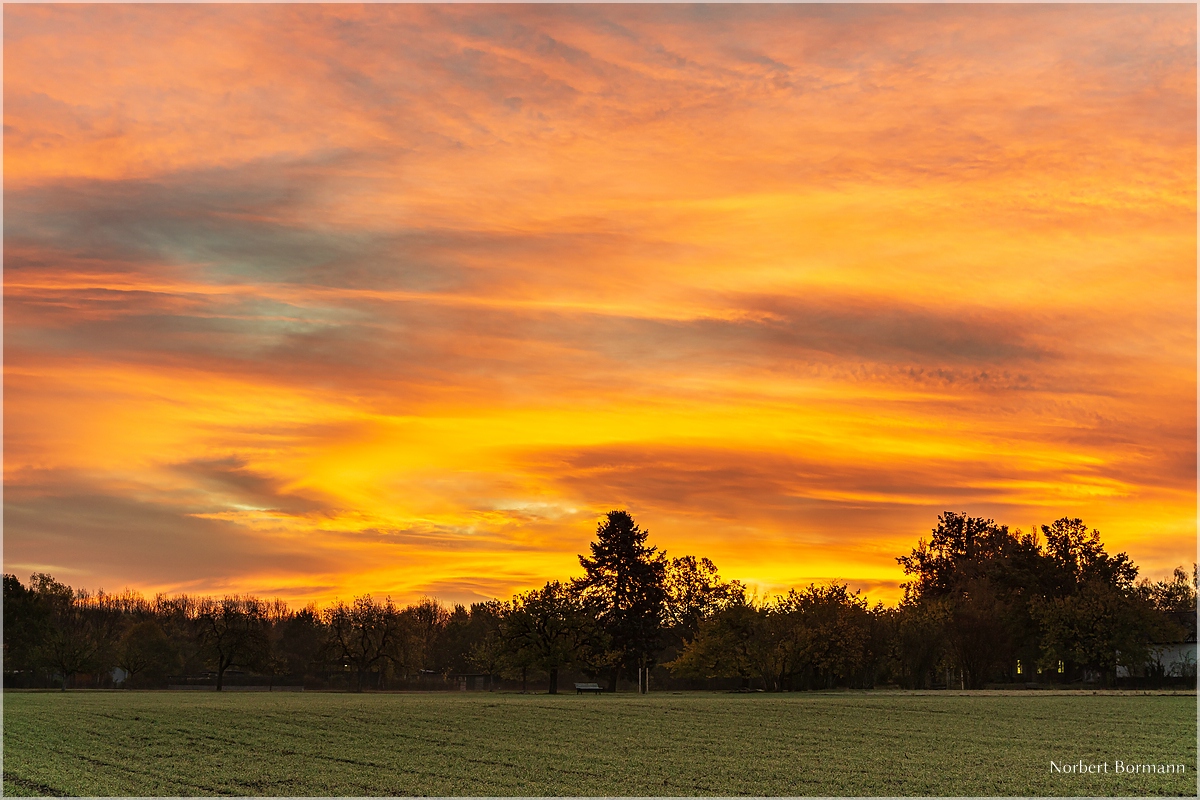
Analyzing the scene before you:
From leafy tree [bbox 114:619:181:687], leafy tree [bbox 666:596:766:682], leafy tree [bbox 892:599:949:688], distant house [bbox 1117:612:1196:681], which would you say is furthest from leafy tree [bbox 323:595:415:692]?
distant house [bbox 1117:612:1196:681]

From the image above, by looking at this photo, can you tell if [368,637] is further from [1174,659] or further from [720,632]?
[1174,659]

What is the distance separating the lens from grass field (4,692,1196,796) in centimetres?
2239

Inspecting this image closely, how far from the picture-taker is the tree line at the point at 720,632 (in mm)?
91250

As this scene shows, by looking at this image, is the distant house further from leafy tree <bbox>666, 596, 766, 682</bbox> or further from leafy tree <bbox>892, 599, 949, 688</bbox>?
leafy tree <bbox>666, 596, 766, 682</bbox>

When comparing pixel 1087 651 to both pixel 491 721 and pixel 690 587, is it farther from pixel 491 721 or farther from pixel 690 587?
pixel 491 721

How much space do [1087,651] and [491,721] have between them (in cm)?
6368

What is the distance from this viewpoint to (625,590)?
110 meters

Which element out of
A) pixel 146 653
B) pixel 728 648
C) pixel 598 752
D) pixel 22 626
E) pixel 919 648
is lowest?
pixel 146 653

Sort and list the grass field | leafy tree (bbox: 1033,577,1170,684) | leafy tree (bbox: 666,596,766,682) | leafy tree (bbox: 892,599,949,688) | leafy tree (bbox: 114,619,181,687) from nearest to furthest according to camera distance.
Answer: the grass field
leafy tree (bbox: 1033,577,1170,684)
leafy tree (bbox: 892,599,949,688)
leafy tree (bbox: 666,596,766,682)
leafy tree (bbox: 114,619,181,687)

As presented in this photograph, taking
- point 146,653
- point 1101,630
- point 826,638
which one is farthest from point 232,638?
point 1101,630

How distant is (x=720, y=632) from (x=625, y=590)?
16109 mm

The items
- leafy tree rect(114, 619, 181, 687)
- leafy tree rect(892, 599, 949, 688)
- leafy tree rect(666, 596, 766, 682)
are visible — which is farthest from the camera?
leafy tree rect(114, 619, 181, 687)

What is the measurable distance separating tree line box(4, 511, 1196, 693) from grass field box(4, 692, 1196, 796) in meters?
44.0

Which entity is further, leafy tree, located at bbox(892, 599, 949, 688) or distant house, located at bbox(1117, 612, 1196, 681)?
leafy tree, located at bbox(892, 599, 949, 688)
